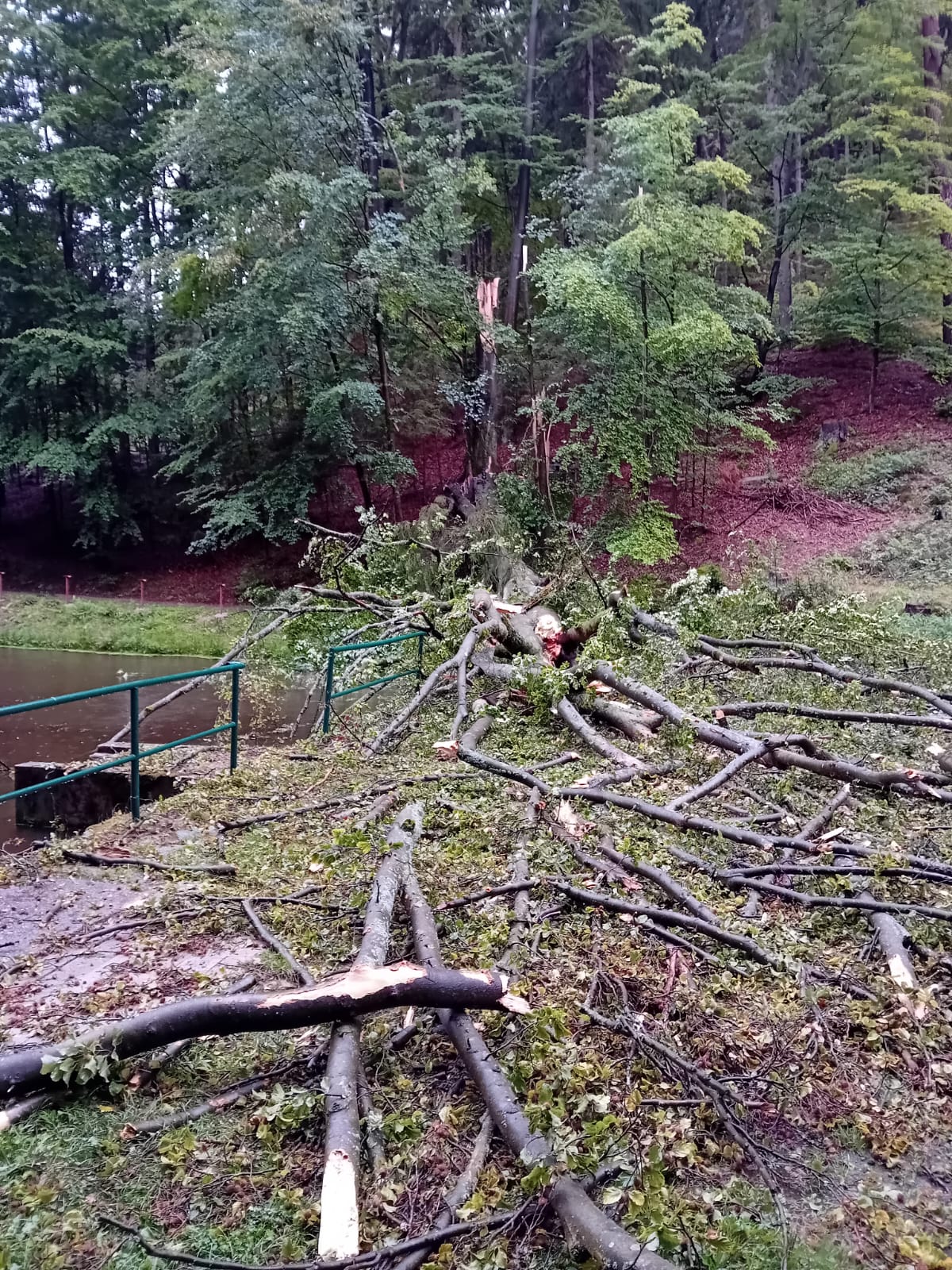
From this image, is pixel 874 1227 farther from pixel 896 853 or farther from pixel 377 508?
pixel 377 508

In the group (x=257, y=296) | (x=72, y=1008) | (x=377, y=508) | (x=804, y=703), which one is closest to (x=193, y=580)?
(x=377, y=508)

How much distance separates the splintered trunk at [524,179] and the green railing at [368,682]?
14536mm

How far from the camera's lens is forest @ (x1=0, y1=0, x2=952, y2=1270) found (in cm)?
272

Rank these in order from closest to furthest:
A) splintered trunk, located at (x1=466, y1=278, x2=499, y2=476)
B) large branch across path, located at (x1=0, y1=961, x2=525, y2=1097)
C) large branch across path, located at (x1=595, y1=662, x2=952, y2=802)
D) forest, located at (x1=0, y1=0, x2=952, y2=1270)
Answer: forest, located at (x1=0, y1=0, x2=952, y2=1270) → large branch across path, located at (x1=0, y1=961, x2=525, y2=1097) → large branch across path, located at (x1=595, y1=662, x2=952, y2=802) → splintered trunk, located at (x1=466, y1=278, x2=499, y2=476)

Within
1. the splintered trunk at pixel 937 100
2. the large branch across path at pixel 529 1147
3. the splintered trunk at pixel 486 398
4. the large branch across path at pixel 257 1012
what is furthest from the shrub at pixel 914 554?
the large branch across path at pixel 257 1012

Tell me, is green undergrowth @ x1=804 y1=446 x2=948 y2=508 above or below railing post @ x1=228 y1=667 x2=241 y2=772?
above

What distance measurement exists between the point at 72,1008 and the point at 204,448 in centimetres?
2198

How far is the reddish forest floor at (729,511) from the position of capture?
17.9 m

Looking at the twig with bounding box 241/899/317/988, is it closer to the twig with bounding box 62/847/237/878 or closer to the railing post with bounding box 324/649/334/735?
the twig with bounding box 62/847/237/878

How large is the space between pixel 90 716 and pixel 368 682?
5.48 metres

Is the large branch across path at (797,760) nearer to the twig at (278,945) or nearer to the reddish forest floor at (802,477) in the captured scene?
the twig at (278,945)

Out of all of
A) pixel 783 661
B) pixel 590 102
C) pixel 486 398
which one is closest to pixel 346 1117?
pixel 783 661

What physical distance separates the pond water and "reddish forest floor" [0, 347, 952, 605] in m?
7.14

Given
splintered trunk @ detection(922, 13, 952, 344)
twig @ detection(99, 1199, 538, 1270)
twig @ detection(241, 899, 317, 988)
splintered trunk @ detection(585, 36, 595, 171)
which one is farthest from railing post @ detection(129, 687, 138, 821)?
splintered trunk @ detection(585, 36, 595, 171)
